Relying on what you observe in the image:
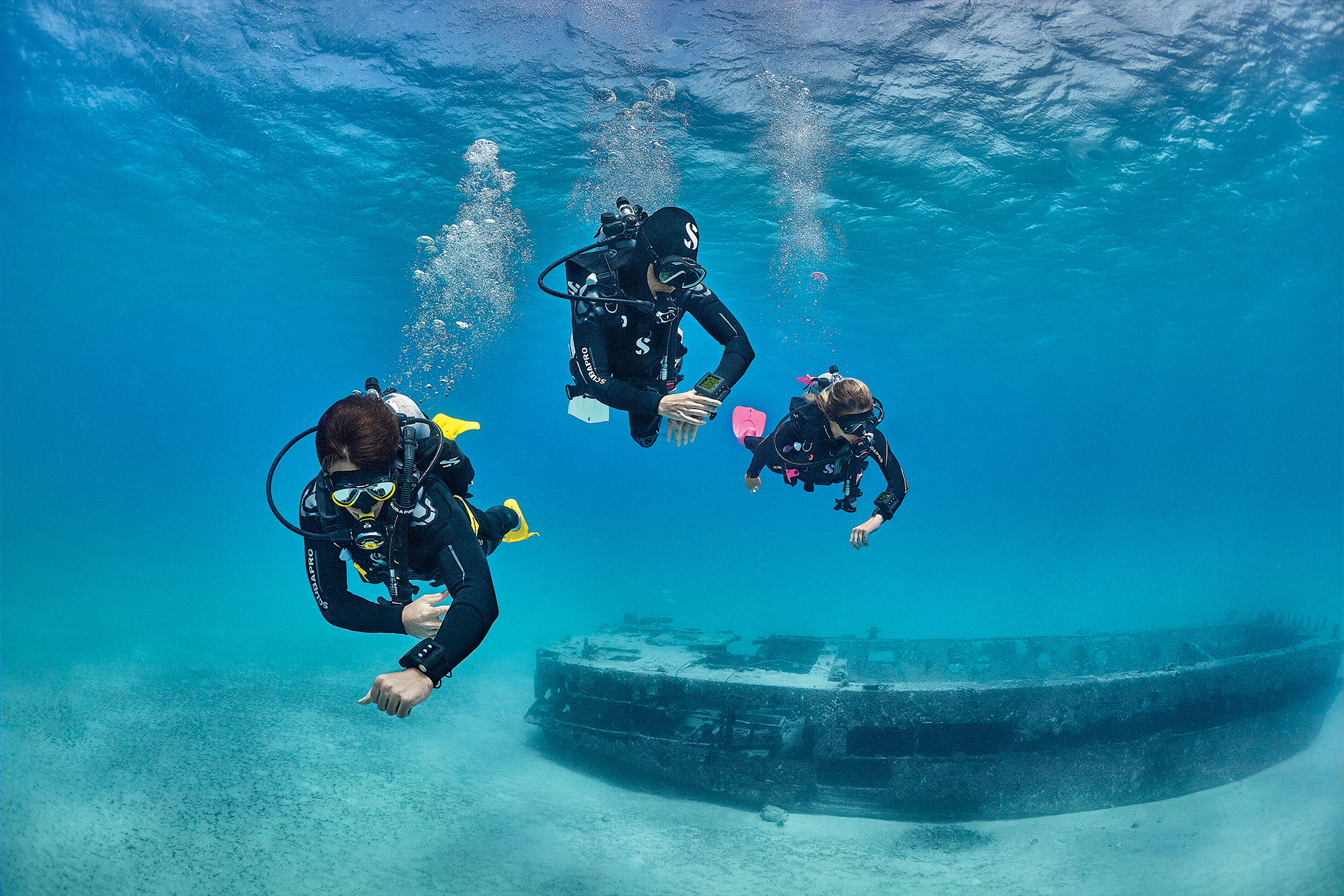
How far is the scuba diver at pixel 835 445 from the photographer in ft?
17.7

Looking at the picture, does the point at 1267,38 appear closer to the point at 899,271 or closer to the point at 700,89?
the point at 700,89

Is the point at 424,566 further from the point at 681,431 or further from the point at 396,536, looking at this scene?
the point at 681,431

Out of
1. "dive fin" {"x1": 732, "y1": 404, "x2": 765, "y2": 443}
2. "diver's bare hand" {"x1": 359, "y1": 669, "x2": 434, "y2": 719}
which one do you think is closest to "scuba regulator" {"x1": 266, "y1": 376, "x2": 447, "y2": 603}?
"diver's bare hand" {"x1": 359, "y1": 669, "x2": 434, "y2": 719}

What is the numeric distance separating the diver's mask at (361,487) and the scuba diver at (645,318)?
1.40 m

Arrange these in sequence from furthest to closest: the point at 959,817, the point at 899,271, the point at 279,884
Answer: the point at 899,271
the point at 959,817
the point at 279,884

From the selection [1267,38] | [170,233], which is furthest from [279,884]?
[170,233]

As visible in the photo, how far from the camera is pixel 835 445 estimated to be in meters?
5.77

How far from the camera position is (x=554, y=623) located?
3544 cm

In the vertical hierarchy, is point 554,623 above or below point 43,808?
above

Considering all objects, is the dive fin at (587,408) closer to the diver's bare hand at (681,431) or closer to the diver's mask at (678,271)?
the diver's bare hand at (681,431)

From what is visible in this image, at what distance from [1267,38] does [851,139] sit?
25.4 ft

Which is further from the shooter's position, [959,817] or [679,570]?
[679,570]

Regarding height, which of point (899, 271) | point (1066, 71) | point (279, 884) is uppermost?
point (899, 271)

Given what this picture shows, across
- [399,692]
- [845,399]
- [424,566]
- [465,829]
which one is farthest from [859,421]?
[465,829]
